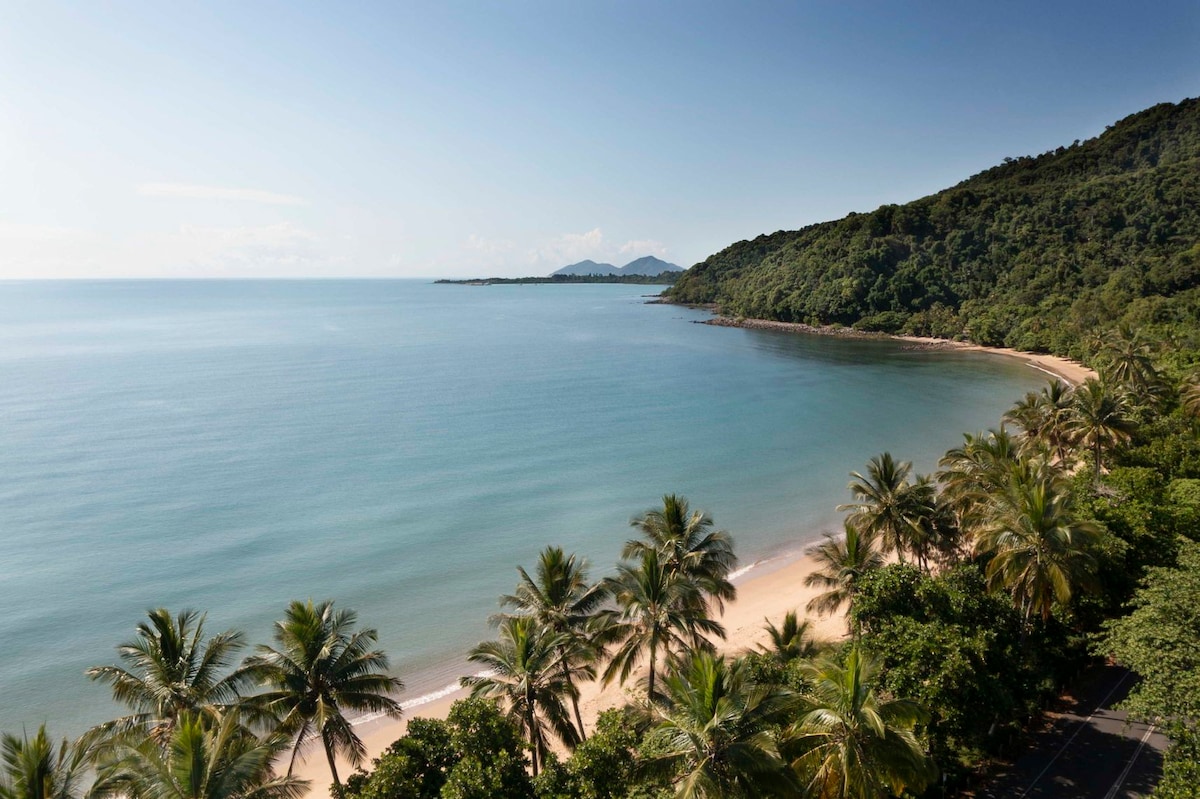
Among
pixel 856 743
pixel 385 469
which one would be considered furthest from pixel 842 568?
pixel 385 469

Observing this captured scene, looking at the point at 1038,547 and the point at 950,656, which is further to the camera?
the point at 1038,547

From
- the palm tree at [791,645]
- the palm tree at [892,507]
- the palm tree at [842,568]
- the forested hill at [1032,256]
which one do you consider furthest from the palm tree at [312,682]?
the forested hill at [1032,256]

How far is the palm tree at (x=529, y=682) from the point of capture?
683 inches

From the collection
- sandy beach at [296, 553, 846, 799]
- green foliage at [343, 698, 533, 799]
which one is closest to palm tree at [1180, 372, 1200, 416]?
sandy beach at [296, 553, 846, 799]

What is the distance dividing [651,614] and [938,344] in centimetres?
12081

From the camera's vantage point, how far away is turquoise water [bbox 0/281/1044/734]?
109ft

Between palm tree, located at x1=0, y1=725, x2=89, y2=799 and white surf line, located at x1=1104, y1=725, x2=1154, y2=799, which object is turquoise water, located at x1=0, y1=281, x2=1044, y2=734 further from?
white surf line, located at x1=1104, y1=725, x2=1154, y2=799

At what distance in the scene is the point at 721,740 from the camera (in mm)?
12266

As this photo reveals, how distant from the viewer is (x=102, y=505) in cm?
4525

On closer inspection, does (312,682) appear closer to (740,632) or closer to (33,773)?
(33,773)

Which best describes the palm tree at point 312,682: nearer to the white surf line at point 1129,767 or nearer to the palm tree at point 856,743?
the palm tree at point 856,743

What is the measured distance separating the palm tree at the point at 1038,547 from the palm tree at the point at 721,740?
12720 mm

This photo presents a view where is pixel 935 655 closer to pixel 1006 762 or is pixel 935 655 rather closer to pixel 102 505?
pixel 1006 762

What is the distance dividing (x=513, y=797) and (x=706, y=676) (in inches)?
247
